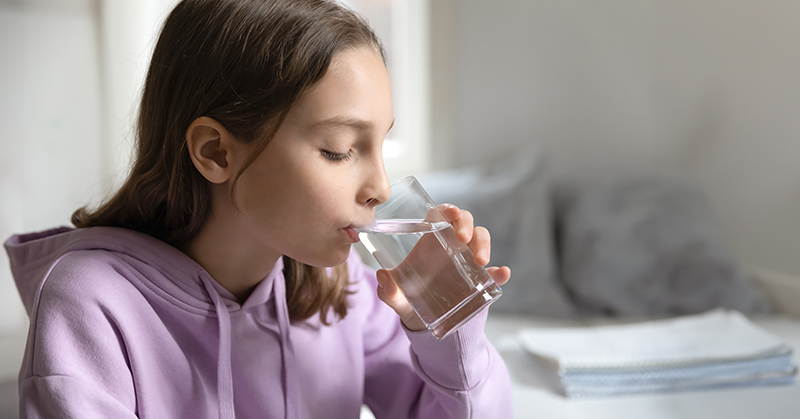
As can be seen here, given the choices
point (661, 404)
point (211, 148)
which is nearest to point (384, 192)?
point (211, 148)

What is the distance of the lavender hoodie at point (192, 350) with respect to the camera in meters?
0.57

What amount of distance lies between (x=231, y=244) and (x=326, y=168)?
17 cm

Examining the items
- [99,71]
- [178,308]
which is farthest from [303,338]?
[99,71]

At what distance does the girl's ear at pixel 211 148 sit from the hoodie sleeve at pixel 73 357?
0.15 meters

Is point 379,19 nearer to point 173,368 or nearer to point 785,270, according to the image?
point 785,270

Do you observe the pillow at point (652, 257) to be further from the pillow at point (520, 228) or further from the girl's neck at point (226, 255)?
the girl's neck at point (226, 255)

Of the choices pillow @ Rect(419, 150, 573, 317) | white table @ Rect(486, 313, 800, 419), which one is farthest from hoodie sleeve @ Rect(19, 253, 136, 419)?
pillow @ Rect(419, 150, 573, 317)

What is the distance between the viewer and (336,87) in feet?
1.99

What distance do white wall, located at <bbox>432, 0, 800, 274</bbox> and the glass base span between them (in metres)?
1.07

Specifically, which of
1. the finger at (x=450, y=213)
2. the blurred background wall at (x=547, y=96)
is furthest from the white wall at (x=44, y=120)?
the finger at (x=450, y=213)

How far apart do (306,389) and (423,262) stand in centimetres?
26

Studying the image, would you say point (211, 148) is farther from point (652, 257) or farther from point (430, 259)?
point (652, 257)

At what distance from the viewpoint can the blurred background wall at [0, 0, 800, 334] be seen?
126 cm

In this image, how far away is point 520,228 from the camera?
1576 mm
